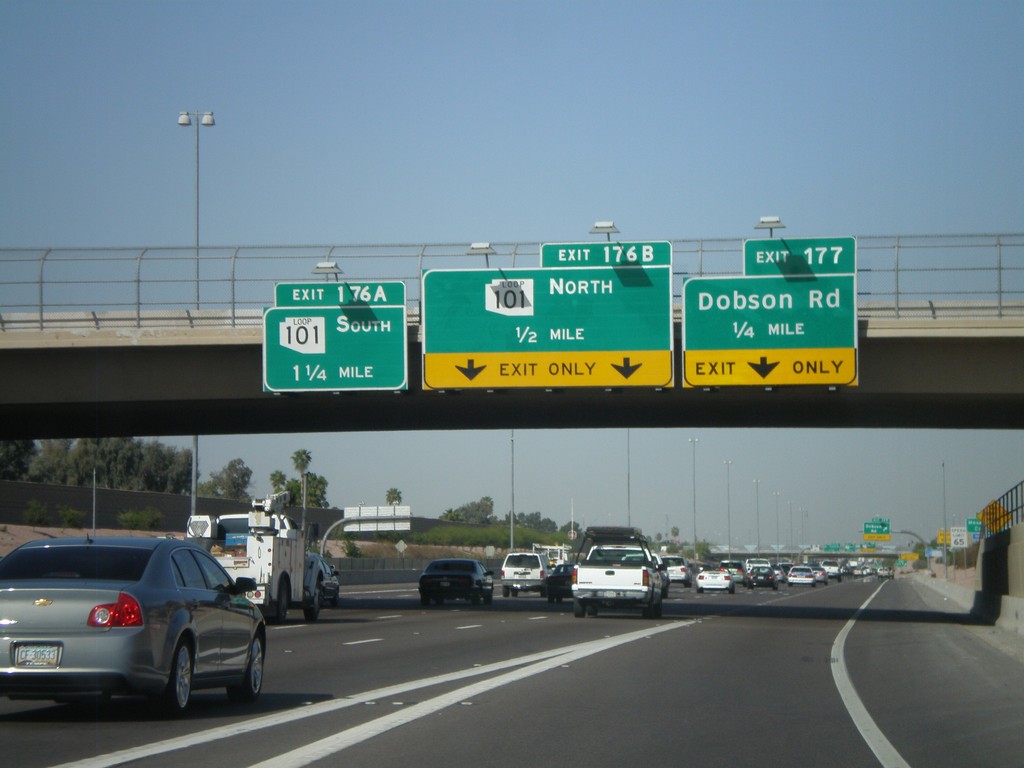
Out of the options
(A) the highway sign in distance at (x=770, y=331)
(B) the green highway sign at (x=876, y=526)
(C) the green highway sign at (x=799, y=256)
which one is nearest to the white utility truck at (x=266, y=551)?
(A) the highway sign in distance at (x=770, y=331)

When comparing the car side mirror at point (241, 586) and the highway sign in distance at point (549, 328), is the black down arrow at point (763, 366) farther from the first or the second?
the car side mirror at point (241, 586)

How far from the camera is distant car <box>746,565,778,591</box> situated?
79.6 metres

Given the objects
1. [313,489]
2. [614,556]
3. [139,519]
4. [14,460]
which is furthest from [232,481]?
[614,556]

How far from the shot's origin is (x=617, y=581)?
1388 inches

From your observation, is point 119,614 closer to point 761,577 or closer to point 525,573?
point 525,573

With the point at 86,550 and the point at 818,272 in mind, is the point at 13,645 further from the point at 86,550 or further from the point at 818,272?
the point at 818,272

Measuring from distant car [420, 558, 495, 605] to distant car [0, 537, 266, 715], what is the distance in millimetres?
31862

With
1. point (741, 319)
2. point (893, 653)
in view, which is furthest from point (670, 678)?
point (741, 319)

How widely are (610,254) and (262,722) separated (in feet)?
69.0

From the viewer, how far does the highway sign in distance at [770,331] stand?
30.0 metres

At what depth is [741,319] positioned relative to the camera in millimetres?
30531

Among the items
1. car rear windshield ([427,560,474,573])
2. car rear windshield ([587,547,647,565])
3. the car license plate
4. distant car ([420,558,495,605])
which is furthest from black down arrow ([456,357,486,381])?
the car license plate

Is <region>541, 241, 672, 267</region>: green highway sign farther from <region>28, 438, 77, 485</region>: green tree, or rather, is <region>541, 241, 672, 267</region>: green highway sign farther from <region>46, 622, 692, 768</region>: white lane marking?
<region>28, 438, 77, 485</region>: green tree

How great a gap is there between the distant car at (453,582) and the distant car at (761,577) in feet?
122
